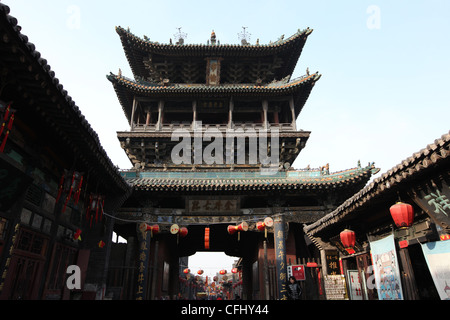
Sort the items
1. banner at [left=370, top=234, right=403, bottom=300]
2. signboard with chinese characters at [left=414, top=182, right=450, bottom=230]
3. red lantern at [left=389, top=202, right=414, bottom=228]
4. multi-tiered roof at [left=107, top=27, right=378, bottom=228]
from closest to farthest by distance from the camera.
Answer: signboard with chinese characters at [left=414, top=182, right=450, bottom=230] → red lantern at [left=389, top=202, right=414, bottom=228] → banner at [left=370, top=234, right=403, bottom=300] → multi-tiered roof at [left=107, top=27, right=378, bottom=228]

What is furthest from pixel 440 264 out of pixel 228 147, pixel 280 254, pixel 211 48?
pixel 211 48

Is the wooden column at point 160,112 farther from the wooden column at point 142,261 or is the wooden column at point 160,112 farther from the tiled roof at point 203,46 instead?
the wooden column at point 142,261

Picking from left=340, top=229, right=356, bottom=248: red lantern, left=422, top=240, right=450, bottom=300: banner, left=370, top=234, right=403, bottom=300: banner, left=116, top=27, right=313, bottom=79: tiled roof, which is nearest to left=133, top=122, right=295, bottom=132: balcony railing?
left=116, top=27, right=313, bottom=79: tiled roof

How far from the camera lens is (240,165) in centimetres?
1587

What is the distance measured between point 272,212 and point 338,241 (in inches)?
144

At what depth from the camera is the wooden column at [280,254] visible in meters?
10.9

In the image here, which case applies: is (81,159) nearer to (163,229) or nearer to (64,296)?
(64,296)

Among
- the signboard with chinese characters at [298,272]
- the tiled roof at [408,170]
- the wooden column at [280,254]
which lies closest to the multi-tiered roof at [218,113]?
the wooden column at [280,254]

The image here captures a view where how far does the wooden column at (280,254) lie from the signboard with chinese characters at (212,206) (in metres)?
2.02

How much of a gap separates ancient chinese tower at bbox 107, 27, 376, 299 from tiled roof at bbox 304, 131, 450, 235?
17.5ft

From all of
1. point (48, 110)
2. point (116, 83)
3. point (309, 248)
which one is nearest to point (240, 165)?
point (309, 248)

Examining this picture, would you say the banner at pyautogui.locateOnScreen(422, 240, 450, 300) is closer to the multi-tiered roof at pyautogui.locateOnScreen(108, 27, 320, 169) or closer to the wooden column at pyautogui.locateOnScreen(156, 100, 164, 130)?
the multi-tiered roof at pyautogui.locateOnScreen(108, 27, 320, 169)

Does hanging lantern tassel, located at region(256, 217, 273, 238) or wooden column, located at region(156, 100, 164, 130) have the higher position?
wooden column, located at region(156, 100, 164, 130)

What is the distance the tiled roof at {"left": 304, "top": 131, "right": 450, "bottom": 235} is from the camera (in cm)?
461
